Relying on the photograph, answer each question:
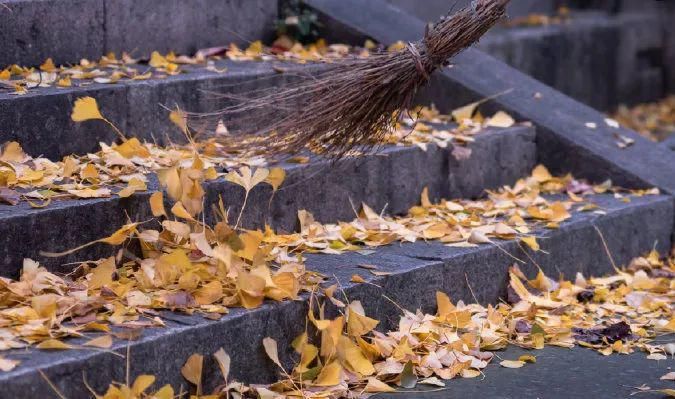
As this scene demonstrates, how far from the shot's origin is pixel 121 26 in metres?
3.96

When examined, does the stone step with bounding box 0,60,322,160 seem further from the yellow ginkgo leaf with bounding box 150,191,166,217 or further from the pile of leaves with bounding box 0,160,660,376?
the yellow ginkgo leaf with bounding box 150,191,166,217

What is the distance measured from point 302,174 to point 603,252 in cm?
124

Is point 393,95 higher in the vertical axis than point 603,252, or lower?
higher

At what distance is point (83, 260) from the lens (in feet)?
9.20

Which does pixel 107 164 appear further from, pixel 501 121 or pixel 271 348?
pixel 501 121

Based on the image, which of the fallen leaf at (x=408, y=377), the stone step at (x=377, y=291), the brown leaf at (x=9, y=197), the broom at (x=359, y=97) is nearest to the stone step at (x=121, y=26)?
the broom at (x=359, y=97)

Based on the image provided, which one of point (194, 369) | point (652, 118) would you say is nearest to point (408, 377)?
point (194, 369)

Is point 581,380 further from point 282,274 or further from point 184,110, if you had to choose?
point 184,110

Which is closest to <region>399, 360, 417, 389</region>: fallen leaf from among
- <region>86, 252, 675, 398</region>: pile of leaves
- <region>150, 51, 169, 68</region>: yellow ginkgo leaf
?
<region>86, 252, 675, 398</region>: pile of leaves

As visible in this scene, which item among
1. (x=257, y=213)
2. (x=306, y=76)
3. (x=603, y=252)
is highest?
(x=306, y=76)

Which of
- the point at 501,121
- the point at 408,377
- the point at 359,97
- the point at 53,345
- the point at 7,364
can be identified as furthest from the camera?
the point at 501,121

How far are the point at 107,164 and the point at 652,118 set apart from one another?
520cm

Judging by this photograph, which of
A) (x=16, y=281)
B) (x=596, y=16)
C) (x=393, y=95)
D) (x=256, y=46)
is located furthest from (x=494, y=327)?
(x=596, y=16)

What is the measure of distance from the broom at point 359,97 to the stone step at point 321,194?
0.41 ft
